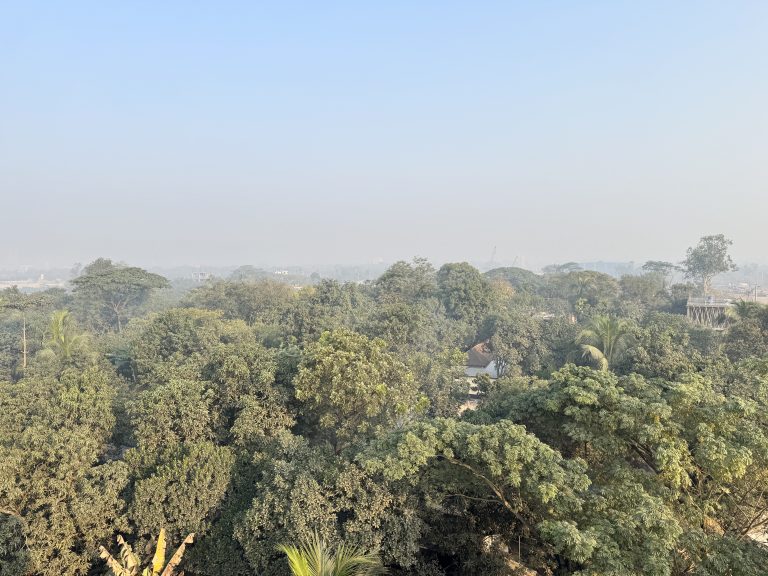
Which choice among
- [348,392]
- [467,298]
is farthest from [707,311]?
[348,392]

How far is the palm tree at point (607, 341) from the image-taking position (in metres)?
20.0

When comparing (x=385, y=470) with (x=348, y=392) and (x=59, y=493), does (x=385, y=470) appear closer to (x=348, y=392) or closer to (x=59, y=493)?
(x=348, y=392)

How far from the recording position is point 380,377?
12.8 m

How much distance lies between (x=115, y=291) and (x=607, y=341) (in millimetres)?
51271

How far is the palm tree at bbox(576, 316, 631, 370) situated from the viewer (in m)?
20.0

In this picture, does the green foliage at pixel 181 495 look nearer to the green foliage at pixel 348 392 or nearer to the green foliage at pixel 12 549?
the green foliage at pixel 12 549

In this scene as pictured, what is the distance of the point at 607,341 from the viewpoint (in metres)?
20.7

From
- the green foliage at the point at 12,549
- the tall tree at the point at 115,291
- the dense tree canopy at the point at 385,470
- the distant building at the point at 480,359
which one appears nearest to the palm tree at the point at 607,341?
the dense tree canopy at the point at 385,470

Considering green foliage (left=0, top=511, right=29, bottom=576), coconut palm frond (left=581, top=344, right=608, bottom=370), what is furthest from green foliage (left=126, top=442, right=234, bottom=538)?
coconut palm frond (left=581, top=344, right=608, bottom=370)

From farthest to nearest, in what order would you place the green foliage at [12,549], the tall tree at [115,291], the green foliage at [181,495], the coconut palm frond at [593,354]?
the tall tree at [115,291], the coconut palm frond at [593,354], the green foliage at [181,495], the green foliage at [12,549]

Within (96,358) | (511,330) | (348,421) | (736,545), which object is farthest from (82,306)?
(736,545)

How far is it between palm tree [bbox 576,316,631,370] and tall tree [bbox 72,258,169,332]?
45.8 meters

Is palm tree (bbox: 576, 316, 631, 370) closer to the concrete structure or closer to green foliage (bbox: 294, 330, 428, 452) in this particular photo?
green foliage (bbox: 294, 330, 428, 452)

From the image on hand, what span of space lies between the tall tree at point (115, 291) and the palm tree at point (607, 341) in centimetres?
4580
